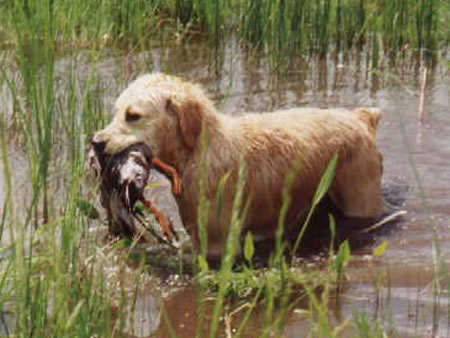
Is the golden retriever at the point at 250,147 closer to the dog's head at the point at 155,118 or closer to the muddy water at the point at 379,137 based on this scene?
the dog's head at the point at 155,118

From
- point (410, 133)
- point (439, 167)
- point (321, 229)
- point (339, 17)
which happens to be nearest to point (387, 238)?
point (321, 229)

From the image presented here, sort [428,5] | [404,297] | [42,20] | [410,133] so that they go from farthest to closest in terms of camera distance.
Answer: [428,5] < [410,133] < [42,20] < [404,297]

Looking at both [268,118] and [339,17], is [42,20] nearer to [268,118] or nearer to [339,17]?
[268,118]

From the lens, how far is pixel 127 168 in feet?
15.8

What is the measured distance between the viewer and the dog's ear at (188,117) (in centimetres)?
496

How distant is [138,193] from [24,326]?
1.93 m

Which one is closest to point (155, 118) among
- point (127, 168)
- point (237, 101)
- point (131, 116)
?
point (131, 116)

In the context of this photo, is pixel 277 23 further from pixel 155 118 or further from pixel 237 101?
pixel 155 118

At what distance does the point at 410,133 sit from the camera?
6785mm

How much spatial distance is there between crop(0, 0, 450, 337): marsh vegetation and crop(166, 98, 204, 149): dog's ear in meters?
0.53

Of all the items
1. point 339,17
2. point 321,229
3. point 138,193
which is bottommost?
point 321,229

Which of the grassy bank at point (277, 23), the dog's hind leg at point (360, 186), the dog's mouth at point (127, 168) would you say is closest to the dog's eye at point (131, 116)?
the dog's mouth at point (127, 168)

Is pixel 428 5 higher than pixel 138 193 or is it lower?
higher

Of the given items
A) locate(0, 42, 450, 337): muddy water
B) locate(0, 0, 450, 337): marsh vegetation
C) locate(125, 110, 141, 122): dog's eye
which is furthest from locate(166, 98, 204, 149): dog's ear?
locate(0, 42, 450, 337): muddy water
